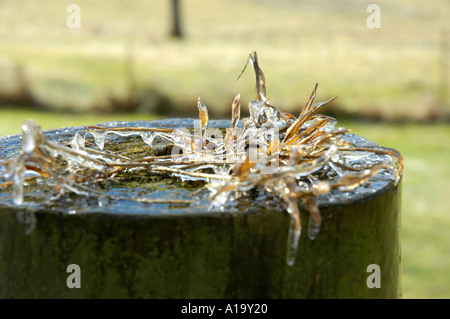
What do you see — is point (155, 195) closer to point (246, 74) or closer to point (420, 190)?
point (420, 190)

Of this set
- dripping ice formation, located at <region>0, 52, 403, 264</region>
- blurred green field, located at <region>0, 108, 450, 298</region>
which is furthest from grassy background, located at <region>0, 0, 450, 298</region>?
dripping ice formation, located at <region>0, 52, 403, 264</region>

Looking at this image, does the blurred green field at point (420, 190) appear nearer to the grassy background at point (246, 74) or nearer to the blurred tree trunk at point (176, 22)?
the grassy background at point (246, 74)

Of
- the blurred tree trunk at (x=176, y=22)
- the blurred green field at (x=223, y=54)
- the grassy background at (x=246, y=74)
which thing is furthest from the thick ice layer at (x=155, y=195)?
the blurred tree trunk at (x=176, y=22)

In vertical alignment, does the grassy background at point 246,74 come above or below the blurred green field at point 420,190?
above

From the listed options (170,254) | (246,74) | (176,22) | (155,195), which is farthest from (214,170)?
(176,22)

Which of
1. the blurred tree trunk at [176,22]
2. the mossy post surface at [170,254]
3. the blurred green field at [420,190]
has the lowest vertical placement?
the blurred green field at [420,190]
